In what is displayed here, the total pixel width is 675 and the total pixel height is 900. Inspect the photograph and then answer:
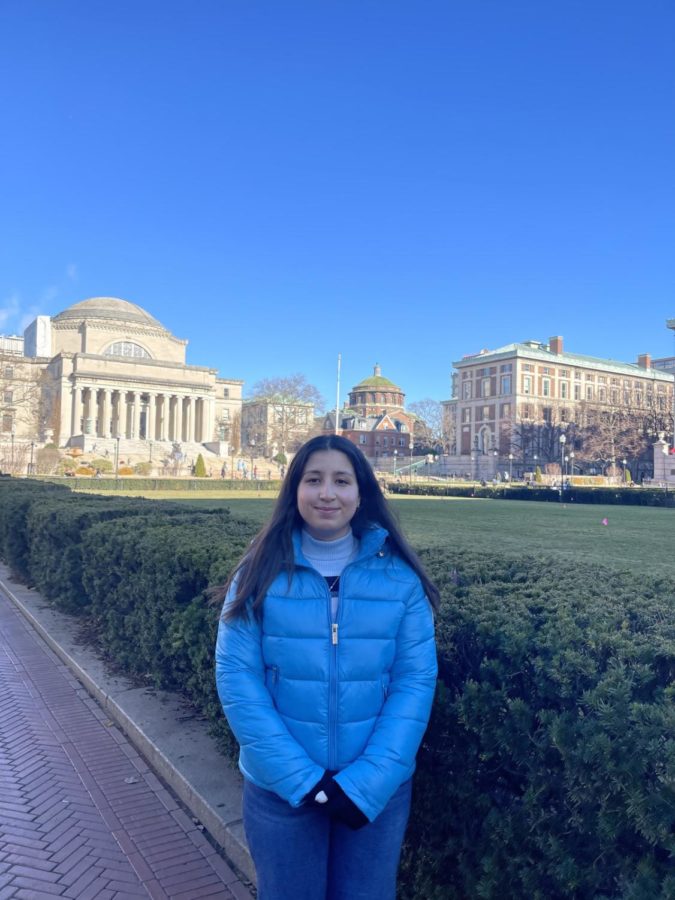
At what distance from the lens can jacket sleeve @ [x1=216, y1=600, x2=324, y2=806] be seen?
91.0 inches

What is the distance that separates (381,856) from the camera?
7.90 feet

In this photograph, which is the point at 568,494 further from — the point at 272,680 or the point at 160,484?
the point at 272,680

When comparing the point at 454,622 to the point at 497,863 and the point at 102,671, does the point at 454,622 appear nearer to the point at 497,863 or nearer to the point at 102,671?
the point at 497,863

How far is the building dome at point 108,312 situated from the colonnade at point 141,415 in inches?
601

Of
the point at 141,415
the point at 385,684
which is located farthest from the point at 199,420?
the point at 385,684

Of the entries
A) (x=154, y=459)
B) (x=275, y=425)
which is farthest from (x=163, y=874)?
(x=275, y=425)

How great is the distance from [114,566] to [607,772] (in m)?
5.96

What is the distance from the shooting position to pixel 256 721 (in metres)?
2.40

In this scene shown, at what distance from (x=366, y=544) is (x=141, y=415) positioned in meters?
87.3

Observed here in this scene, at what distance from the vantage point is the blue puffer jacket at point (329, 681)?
2.35 meters

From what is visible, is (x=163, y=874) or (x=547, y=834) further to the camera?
(x=163, y=874)

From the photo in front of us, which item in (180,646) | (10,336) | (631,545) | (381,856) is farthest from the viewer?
(10,336)

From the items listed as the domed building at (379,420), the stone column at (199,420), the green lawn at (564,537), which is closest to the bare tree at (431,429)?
the domed building at (379,420)

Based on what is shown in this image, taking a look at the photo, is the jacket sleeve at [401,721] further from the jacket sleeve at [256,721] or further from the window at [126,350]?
the window at [126,350]
